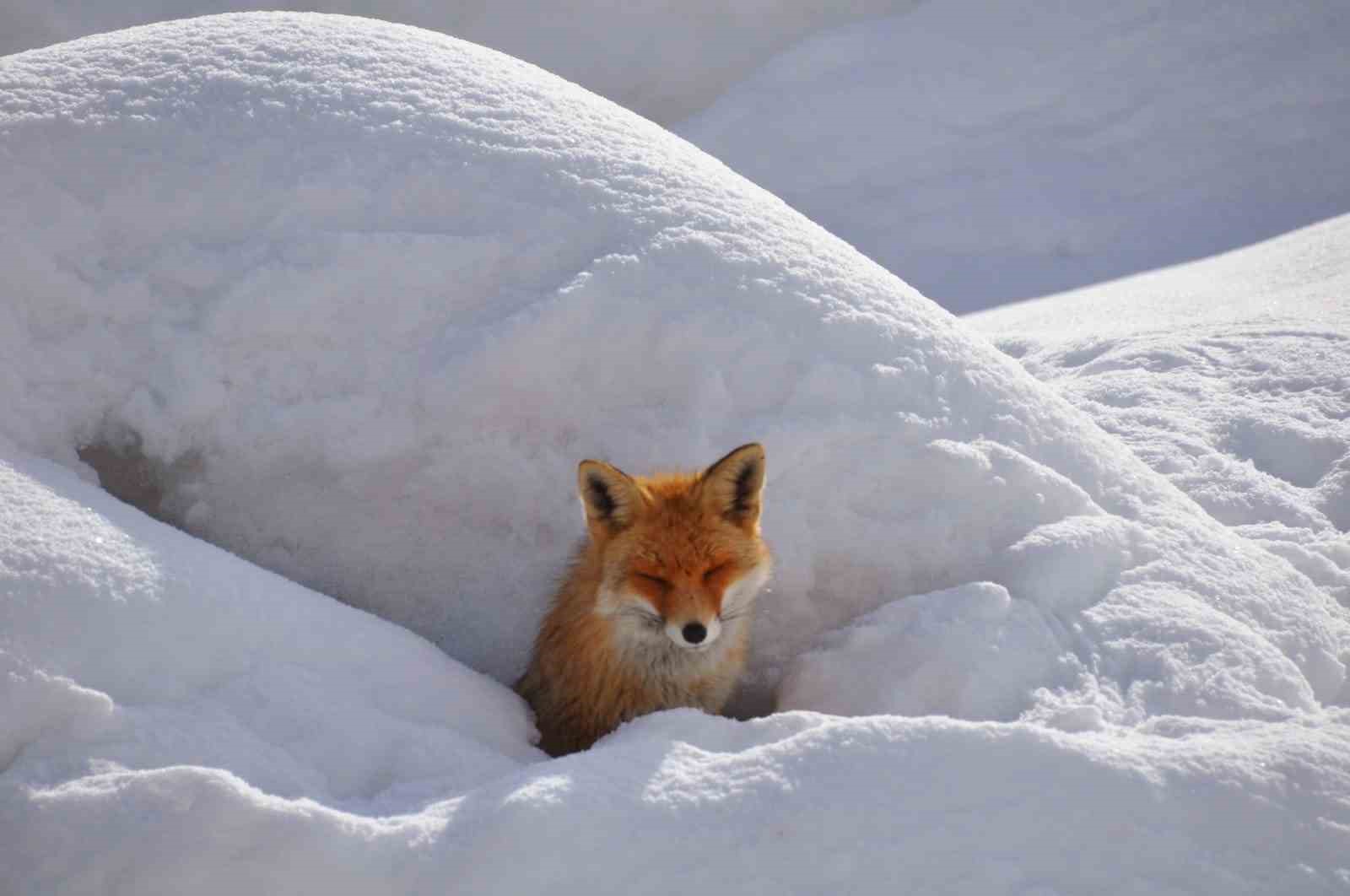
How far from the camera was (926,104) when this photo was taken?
10.7 m

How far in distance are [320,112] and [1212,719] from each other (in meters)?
→ 3.51

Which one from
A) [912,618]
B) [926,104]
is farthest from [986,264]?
[912,618]

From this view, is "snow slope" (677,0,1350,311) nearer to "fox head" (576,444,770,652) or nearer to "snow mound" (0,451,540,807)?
"fox head" (576,444,770,652)

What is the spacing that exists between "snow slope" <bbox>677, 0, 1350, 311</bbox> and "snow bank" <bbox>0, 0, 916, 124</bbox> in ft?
0.99

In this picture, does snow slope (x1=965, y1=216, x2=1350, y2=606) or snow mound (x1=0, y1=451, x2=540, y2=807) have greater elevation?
snow slope (x1=965, y1=216, x2=1350, y2=606)

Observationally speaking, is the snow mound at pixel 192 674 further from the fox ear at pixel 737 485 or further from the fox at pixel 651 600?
the fox ear at pixel 737 485

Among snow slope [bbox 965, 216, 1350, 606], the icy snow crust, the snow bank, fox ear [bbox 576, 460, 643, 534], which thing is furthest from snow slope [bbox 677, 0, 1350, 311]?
fox ear [bbox 576, 460, 643, 534]

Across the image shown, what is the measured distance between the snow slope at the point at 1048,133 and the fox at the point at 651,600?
5.94 metres

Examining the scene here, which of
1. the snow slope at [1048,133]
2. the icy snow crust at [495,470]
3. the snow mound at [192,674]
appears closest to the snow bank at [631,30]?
the snow slope at [1048,133]

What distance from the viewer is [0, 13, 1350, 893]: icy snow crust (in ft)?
9.70

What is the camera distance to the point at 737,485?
11.5 ft

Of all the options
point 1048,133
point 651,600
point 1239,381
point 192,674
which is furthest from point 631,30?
point 192,674

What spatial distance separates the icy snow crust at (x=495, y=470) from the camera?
2.96 m

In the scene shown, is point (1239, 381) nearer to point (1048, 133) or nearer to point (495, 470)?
point (495, 470)
